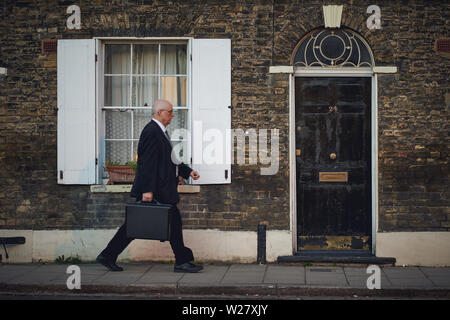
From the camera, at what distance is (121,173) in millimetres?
8898

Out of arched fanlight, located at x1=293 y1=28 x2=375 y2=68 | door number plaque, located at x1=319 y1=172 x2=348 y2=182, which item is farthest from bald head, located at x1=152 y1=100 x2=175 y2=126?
door number plaque, located at x1=319 y1=172 x2=348 y2=182

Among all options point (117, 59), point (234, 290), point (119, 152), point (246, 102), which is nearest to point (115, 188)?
point (119, 152)

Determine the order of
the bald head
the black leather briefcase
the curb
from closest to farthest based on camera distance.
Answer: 1. the curb
2. the black leather briefcase
3. the bald head

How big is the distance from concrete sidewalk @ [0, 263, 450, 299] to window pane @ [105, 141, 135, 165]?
1701 mm

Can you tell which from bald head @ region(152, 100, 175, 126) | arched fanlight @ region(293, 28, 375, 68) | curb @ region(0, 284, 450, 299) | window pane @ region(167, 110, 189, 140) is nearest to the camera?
curb @ region(0, 284, 450, 299)

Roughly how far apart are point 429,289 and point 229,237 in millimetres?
2986

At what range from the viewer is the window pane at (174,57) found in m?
9.14

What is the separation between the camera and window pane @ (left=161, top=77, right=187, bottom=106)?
9102 mm

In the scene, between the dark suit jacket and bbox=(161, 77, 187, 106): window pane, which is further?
bbox=(161, 77, 187, 106): window pane

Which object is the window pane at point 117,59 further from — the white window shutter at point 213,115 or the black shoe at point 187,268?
the black shoe at point 187,268

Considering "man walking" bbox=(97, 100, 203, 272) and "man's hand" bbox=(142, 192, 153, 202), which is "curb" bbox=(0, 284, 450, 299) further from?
"man's hand" bbox=(142, 192, 153, 202)

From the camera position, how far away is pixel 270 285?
7.27 m

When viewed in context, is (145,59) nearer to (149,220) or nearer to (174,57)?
(174,57)

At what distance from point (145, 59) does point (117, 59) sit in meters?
0.45
